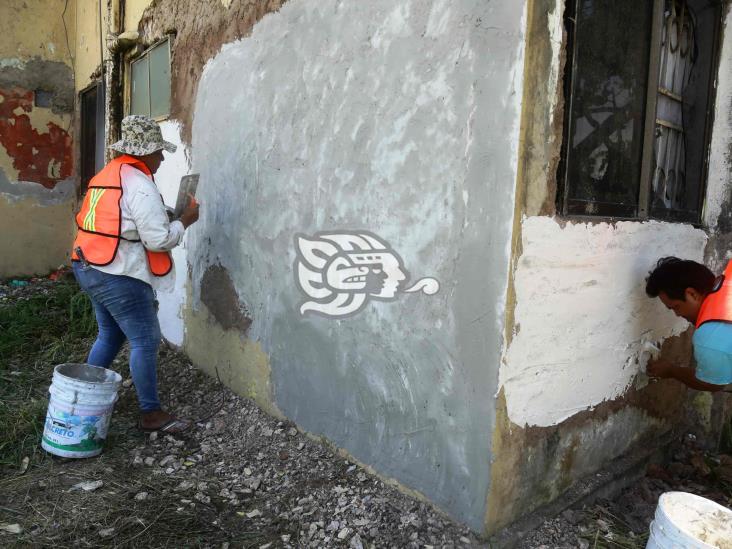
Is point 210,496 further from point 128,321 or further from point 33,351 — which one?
point 33,351

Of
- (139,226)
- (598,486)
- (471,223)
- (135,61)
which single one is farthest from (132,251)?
(135,61)

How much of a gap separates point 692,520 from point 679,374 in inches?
35.6

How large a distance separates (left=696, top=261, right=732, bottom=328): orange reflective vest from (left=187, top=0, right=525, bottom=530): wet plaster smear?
34.5 inches

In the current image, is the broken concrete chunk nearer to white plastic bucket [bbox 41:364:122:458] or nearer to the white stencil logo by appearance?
white plastic bucket [bbox 41:364:122:458]

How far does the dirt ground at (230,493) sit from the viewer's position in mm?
2166

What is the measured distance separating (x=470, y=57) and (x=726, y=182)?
1933 mm

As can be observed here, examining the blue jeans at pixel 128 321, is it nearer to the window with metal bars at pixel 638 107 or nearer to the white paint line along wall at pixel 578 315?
the white paint line along wall at pixel 578 315

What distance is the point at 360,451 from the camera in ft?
8.40

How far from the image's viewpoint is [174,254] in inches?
163

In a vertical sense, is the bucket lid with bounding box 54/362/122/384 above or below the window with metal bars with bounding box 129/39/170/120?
below

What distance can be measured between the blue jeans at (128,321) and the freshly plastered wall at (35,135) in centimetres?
446

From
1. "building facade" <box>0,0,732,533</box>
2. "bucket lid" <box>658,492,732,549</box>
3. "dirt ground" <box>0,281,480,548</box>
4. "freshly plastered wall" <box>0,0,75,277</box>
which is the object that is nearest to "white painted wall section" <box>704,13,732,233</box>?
"building facade" <box>0,0,732,533</box>

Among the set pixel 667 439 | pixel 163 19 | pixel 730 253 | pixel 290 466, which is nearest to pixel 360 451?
pixel 290 466

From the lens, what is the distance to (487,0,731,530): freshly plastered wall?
6.32 ft
